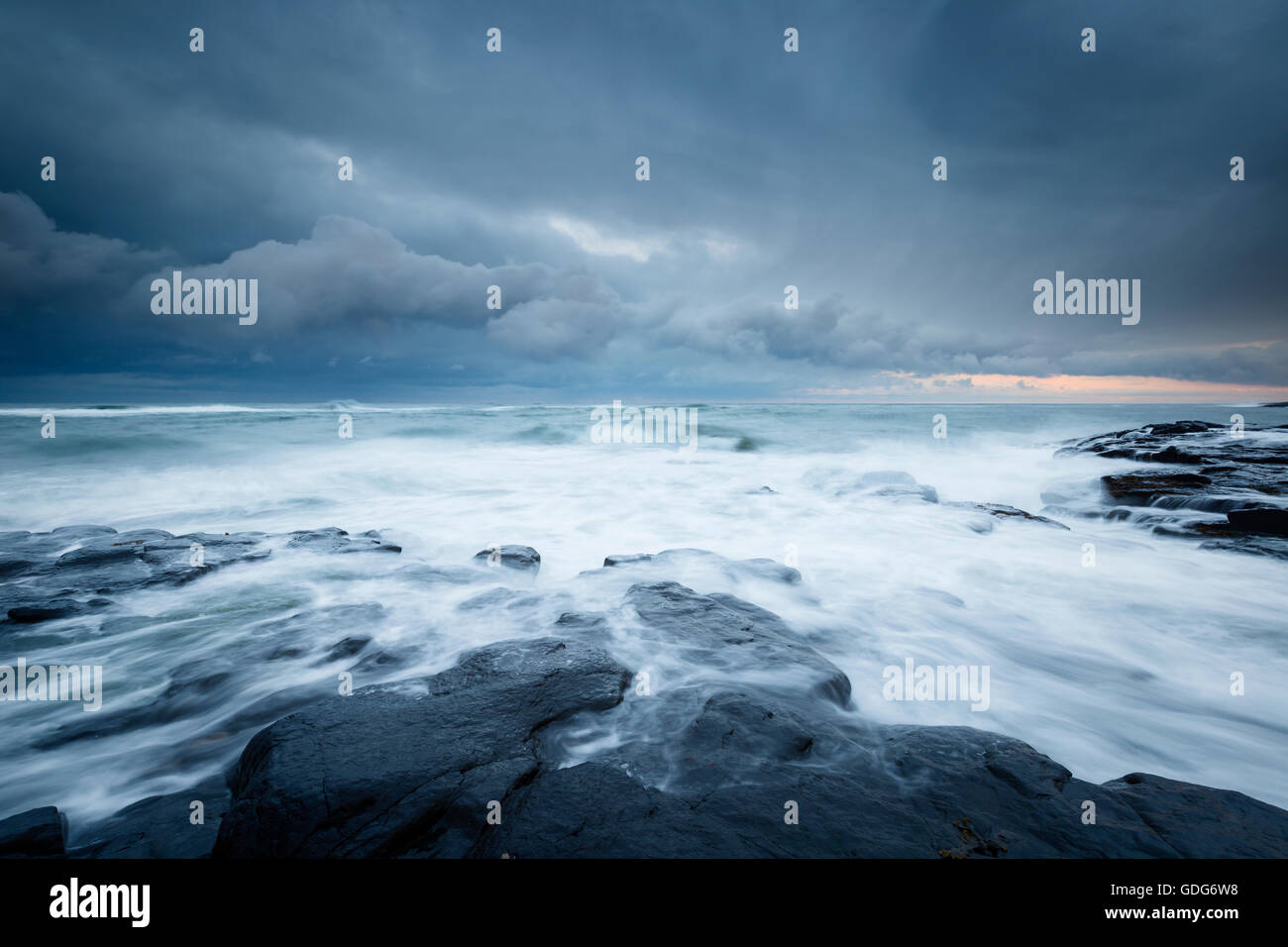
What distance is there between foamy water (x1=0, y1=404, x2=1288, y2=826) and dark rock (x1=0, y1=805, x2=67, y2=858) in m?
0.40

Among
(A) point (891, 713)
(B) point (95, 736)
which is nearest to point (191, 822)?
(B) point (95, 736)

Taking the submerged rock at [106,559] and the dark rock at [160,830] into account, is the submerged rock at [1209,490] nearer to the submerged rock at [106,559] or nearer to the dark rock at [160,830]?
the dark rock at [160,830]

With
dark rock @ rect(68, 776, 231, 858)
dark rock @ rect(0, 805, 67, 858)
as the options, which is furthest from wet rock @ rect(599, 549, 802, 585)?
dark rock @ rect(0, 805, 67, 858)

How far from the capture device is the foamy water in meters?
3.39

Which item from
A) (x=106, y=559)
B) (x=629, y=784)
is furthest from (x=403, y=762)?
(x=106, y=559)

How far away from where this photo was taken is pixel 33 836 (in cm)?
221

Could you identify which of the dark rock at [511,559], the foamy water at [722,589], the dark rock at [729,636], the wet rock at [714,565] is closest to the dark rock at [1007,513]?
the foamy water at [722,589]

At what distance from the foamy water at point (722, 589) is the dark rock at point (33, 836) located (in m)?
0.40

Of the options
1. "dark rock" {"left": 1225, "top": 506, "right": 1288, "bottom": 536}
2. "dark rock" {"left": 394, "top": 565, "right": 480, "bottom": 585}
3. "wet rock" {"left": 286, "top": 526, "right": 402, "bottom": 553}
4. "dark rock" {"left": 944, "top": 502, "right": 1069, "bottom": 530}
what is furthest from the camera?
"dark rock" {"left": 944, "top": 502, "right": 1069, "bottom": 530}

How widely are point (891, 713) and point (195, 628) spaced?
19.9 feet

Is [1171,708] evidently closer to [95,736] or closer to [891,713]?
[891,713]

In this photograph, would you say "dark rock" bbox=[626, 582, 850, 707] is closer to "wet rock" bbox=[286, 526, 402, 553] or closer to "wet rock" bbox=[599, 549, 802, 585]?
"wet rock" bbox=[599, 549, 802, 585]

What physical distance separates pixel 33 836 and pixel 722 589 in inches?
201

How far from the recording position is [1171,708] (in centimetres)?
390
